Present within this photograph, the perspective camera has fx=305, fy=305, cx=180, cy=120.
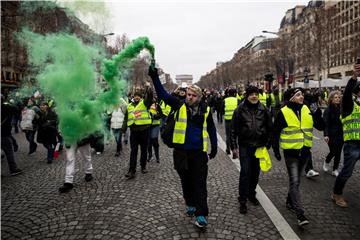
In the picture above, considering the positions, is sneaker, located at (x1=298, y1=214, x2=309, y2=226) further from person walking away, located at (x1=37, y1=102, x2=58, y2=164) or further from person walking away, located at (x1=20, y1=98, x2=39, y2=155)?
person walking away, located at (x1=20, y1=98, x2=39, y2=155)

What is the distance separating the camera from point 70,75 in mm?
5336

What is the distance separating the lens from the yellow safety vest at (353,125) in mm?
4629

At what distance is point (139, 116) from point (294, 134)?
11.1 feet

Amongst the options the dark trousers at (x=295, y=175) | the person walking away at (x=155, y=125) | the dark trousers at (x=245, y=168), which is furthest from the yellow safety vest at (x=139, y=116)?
the dark trousers at (x=295, y=175)

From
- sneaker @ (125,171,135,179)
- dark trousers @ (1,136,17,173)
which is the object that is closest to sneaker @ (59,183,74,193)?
sneaker @ (125,171,135,179)

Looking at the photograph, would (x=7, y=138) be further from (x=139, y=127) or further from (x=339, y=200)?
(x=339, y=200)

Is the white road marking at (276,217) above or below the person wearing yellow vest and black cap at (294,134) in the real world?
below

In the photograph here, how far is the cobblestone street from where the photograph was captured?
394 centimetres

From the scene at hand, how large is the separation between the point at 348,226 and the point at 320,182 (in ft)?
6.51

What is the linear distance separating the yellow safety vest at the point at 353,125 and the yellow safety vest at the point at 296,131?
0.70 meters

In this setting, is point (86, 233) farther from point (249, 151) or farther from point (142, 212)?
point (249, 151)

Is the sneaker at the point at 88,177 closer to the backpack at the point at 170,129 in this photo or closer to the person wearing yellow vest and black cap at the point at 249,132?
the backpack at the point at 170,129

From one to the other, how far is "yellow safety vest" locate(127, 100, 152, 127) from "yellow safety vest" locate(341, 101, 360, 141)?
12.5ft

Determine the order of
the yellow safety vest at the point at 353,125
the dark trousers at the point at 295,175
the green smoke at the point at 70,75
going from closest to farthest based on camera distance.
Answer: the dark trousers at the point at 295,175, the yellow safety vest at the point at 353,125, the green smoke at the point at 70,75
